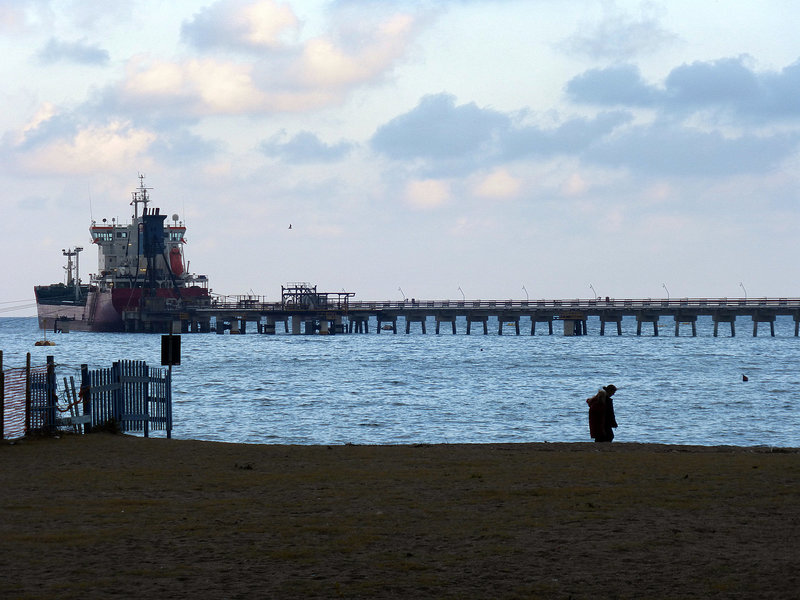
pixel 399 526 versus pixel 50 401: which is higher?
pixel 50 401

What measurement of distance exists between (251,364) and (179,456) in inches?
2145

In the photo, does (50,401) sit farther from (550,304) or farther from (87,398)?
(550,304)

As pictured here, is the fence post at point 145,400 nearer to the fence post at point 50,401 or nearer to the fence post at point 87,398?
the fence post at point 87,398

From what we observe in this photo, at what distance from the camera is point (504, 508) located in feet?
42.2

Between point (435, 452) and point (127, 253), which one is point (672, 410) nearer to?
point (435, 452)

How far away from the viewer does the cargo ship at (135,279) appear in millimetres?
135250

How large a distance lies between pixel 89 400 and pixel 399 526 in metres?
13.2

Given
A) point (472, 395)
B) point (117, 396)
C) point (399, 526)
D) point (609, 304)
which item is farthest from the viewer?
point (609, 304)

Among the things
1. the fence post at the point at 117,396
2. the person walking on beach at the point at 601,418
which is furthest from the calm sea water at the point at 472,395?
the person walking on beach at the point at 601,418

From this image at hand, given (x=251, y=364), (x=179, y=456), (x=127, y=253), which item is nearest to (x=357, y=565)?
(x=179, y=456)

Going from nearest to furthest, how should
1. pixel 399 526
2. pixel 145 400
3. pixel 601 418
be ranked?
pixel 399 526 < pixel 601 418 < pixel 145 400

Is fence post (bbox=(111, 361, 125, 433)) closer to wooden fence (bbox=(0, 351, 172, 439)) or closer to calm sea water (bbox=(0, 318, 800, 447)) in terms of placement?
wooden fence (bbox=(0, 351, 172, 439))

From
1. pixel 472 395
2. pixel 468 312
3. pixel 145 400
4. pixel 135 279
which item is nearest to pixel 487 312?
pixel 468 312

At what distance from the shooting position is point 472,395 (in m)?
47.4
